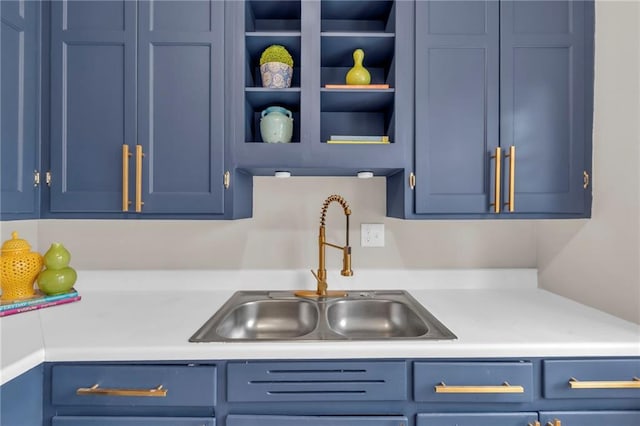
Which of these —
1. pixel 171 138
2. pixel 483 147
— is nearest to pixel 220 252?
pixel 171 138

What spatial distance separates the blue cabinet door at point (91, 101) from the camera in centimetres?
134

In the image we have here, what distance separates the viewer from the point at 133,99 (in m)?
1.34

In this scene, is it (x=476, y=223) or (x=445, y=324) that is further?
(x=476, y=223)

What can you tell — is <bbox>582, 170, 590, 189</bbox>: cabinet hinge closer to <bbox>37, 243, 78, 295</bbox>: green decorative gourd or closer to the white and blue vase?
the white and blue vase

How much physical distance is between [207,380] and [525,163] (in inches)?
53.6

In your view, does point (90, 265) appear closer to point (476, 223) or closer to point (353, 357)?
point (353, 357)

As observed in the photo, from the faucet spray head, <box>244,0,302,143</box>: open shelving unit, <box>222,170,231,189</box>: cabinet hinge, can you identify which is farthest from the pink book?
the faucet spray head

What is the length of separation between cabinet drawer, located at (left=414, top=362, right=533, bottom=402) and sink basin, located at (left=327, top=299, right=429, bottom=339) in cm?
43

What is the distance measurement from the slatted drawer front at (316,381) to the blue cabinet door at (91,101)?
854 millimetres

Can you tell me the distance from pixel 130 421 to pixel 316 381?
0.55 metres

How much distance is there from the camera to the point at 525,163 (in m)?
1.37

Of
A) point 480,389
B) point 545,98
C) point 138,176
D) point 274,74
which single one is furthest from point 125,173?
point 545,98

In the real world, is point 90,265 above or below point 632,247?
below

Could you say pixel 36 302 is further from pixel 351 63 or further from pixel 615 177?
pixel 615 177
